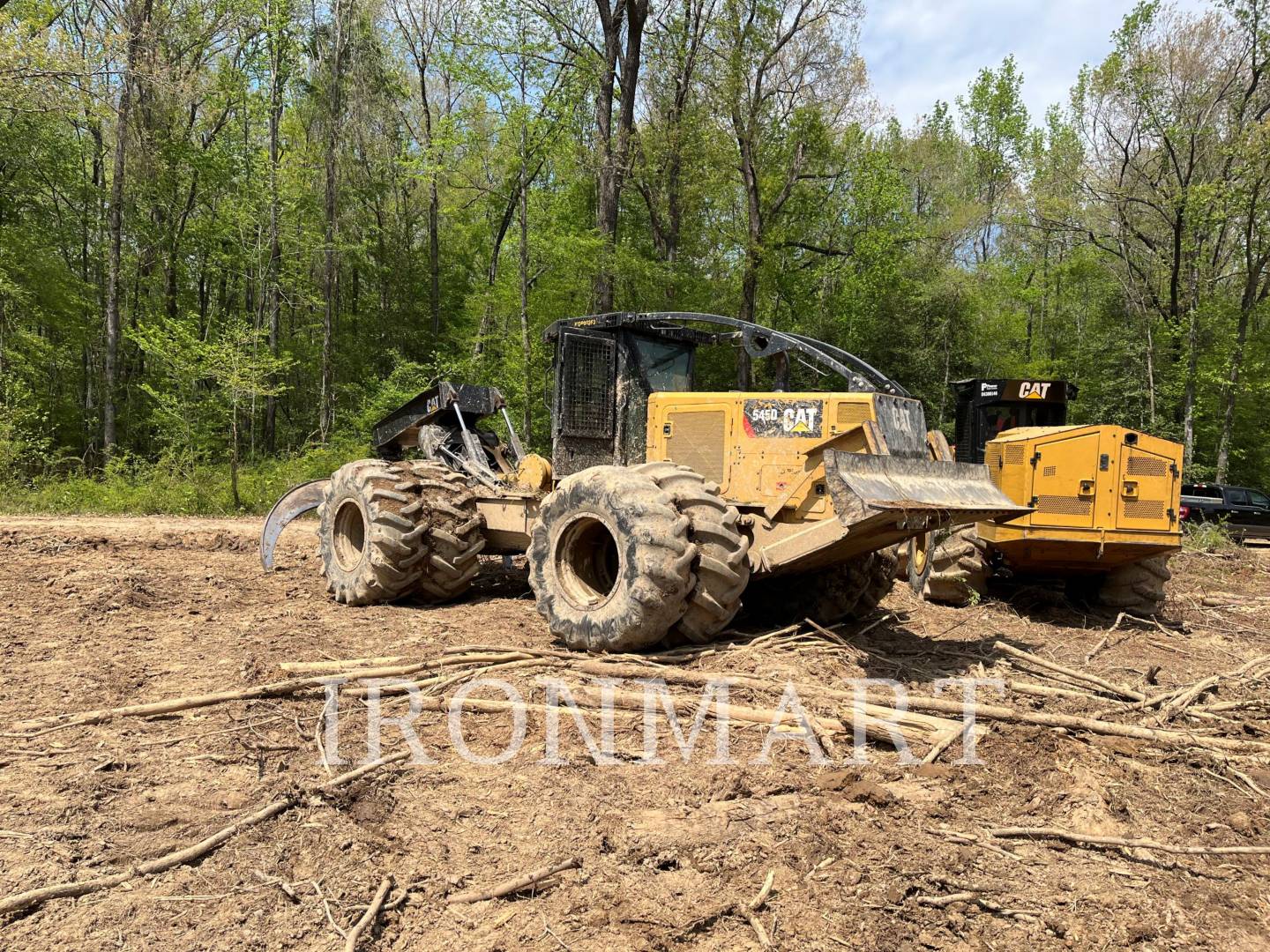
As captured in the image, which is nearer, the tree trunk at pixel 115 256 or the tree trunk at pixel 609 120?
the tree trunk at pixel 609 120

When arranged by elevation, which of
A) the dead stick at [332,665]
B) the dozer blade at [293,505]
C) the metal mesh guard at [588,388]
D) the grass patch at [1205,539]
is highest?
the metal mesh guard at [588,388]

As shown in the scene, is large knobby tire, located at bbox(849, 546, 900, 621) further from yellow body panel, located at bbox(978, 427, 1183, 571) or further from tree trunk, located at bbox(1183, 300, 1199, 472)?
tree trunk, located at bbox(1183, 300, 1199, 472)

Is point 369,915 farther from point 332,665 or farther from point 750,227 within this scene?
point 750,227

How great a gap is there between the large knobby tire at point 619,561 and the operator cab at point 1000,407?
8.60m

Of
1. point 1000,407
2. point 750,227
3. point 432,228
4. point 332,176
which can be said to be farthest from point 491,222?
point 1000,407

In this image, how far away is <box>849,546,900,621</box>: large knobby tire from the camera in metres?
7.24

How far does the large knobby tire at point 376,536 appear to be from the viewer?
7.34 meters

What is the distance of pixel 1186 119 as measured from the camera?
23.9 meters

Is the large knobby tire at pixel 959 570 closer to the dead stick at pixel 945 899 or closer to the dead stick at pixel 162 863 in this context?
the dead stick at pixel 945 899

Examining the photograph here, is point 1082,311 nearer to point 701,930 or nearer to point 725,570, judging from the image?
point 725,570

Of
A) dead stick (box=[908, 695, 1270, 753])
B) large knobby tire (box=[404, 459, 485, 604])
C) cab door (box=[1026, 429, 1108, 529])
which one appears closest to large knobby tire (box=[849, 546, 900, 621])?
cab door (box=[1026, 429, 1108, 529])

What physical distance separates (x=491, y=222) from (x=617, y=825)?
1124 inches

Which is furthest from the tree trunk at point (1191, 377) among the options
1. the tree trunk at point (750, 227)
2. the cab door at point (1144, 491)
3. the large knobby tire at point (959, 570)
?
the large knobby tire at point (959, 570)

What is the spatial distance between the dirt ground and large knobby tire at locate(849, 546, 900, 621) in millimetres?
1279
